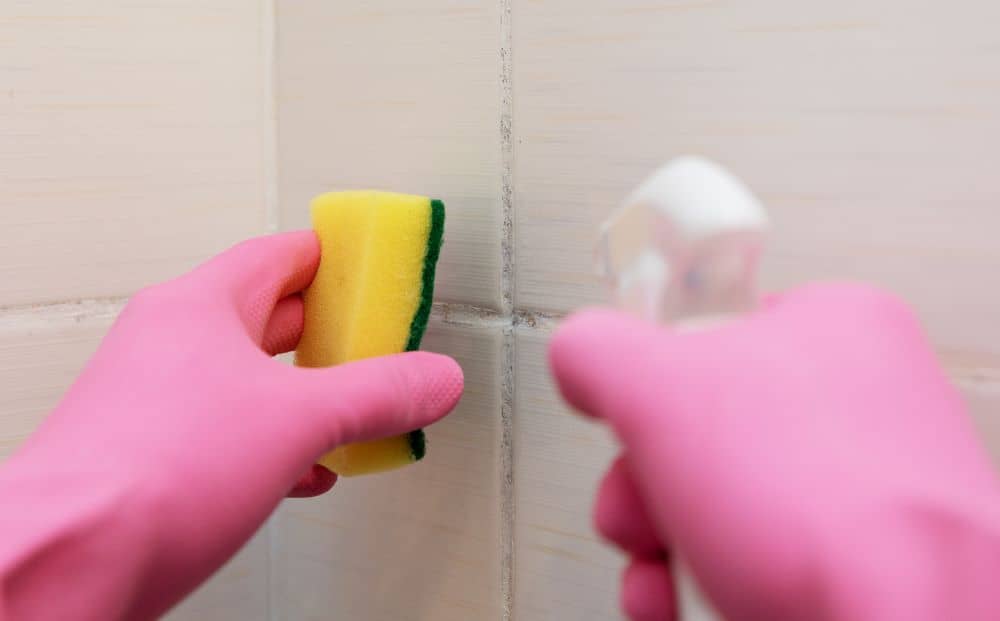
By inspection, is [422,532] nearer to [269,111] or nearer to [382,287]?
[382,287]

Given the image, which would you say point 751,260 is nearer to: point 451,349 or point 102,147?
point 451,349

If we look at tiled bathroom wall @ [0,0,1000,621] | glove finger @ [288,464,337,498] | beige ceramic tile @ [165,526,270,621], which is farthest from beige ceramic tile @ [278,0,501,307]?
beige ceramic tile @ [165,526,270,621]

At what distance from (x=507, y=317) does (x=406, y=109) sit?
0.13 metres

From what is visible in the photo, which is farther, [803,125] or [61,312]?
[61,312]

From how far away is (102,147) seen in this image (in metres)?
0.51

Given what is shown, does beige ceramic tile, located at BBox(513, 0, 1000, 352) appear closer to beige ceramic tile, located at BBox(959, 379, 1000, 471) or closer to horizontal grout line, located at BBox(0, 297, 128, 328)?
beige ceramic tile, located at BBox(959, 379, 1000, 471)

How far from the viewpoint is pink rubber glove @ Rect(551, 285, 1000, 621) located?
0.23 metres

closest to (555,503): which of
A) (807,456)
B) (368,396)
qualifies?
(368,396)

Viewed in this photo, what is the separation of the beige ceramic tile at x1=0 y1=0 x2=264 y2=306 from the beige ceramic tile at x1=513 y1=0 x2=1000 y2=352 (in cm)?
21

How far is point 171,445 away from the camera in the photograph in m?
0.33

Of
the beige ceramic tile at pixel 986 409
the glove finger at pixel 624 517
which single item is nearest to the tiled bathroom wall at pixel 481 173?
the beige ceramic tile at pixel 986 409

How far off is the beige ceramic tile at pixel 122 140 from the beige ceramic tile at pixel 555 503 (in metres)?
0.22

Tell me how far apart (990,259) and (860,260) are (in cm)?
5

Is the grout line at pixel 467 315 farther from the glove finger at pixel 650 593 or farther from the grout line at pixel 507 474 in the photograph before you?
the glove finger at pixel 650 593
